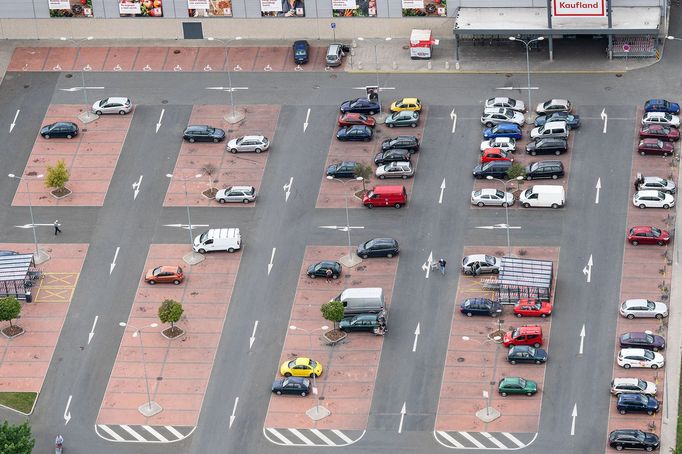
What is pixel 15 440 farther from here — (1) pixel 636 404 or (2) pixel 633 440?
(1) pixel 636 404

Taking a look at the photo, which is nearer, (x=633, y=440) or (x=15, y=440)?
(x=633, y=440)

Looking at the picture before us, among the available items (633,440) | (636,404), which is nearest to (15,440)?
(633,440)

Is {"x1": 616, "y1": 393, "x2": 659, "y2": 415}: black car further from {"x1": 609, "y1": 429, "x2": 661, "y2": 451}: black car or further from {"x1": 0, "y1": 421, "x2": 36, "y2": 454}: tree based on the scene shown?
{"x1": 0, "y1": 421, "x2": 36, "y2": 454}: tree

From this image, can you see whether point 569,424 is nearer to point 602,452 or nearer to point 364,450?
point 602,452

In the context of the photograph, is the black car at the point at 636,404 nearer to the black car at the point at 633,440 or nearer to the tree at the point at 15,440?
the black car at the point at 633,440

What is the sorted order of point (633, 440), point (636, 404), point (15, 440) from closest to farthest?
point (633, 440) → point (15, 440) → point (636, 404)

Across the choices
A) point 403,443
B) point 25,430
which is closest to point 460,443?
point 403,443
